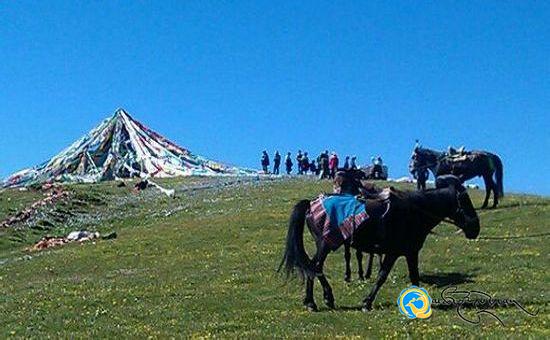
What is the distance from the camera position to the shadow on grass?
70.8ft

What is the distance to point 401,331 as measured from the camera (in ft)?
49.0

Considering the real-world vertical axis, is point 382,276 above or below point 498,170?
below

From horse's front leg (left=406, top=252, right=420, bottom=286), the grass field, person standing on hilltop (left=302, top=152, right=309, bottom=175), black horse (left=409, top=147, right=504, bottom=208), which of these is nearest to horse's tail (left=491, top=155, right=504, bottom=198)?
black horse (left=409, top=147, right=504, bottom=208)

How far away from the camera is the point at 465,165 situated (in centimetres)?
3931

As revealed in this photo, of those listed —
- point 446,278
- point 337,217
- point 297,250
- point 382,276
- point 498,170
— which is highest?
point 498,170

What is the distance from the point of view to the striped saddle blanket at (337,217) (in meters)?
17.8

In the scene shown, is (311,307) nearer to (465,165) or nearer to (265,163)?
(465,165)

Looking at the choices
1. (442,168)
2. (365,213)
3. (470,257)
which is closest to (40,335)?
(365,213)

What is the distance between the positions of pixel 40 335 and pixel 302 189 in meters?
42.5

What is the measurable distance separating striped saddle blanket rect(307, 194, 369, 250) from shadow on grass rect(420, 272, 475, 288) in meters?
4.27

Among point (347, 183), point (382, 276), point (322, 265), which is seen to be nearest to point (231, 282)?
point (347, 183)
